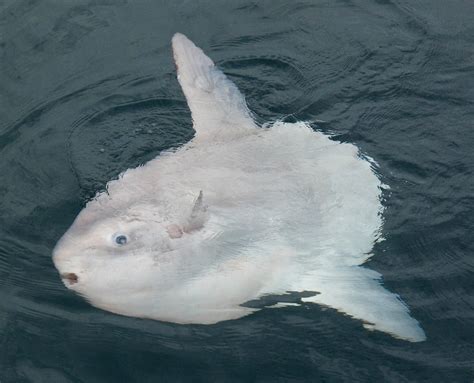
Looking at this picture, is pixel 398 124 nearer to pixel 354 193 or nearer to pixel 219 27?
pixel 354 193

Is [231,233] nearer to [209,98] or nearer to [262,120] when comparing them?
[209,98]

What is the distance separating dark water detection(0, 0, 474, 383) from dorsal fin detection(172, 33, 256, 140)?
0.47 meters

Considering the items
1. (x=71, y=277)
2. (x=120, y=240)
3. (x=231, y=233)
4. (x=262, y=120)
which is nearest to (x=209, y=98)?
(x=262, y=120)

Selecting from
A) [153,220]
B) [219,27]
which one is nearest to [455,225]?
[153,220]

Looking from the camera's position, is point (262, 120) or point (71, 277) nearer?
point (71, 277)

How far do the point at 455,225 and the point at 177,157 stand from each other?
6.22 feet

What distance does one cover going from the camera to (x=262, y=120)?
565 centimetres

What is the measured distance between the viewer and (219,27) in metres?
6.67

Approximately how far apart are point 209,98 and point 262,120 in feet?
1.90

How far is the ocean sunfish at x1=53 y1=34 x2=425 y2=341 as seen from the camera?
404 cm

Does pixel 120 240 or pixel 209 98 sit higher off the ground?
pixel 209 98

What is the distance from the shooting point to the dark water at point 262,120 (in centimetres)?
425

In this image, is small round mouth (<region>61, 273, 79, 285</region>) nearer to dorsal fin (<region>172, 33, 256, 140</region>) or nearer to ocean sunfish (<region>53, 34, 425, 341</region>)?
ocean sunfish (<region>53, 34, 425, 341</region>)

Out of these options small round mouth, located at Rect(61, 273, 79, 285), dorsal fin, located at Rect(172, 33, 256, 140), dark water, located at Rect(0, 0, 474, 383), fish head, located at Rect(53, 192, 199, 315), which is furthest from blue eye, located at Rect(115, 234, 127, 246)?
dorsal fin, located at Rect(172, 33, 256, 140)
